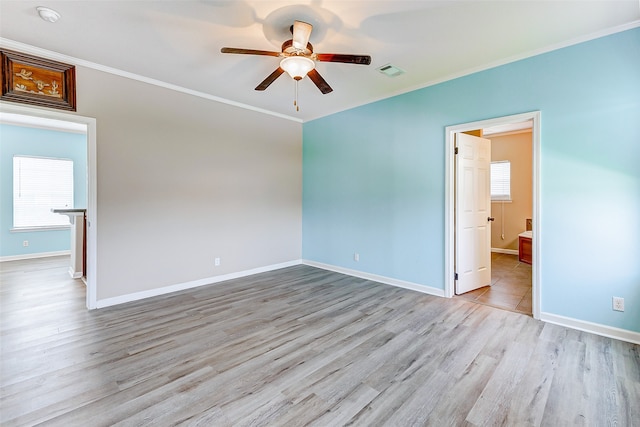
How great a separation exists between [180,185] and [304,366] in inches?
119

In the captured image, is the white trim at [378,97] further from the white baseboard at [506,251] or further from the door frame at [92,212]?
the white baseboard at [506,251]

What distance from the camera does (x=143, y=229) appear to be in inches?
145

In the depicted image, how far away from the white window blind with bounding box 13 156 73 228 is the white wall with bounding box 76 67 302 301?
431 cm

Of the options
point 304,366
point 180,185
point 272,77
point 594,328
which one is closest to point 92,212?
point 180,185

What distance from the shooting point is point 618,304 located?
2609mm

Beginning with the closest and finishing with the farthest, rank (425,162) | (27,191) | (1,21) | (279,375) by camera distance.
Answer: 1. (279,375)
2. (1,21)
3. (425,162)
4. (27,191)

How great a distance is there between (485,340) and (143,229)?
160 inches

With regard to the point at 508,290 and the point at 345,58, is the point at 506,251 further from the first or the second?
the point at 345,58

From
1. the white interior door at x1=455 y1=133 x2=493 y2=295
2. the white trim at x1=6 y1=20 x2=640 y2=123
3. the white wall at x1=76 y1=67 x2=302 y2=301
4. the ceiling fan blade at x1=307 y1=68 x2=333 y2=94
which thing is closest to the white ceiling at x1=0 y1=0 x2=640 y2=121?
the white trim at x1=6 y1=20 x2=640 y2=123

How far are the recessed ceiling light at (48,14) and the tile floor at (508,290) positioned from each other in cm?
511

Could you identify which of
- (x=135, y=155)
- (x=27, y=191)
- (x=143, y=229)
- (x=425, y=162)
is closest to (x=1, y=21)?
(x=135, y=155)

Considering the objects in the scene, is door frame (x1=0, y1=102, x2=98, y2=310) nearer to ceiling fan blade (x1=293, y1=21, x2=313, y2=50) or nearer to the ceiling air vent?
ceiling fan blade (x1=293, y1=21, x2=313, y2=50)

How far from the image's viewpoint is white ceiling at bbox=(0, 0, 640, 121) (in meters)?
2.29

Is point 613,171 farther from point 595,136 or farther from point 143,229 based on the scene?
point 143,229
